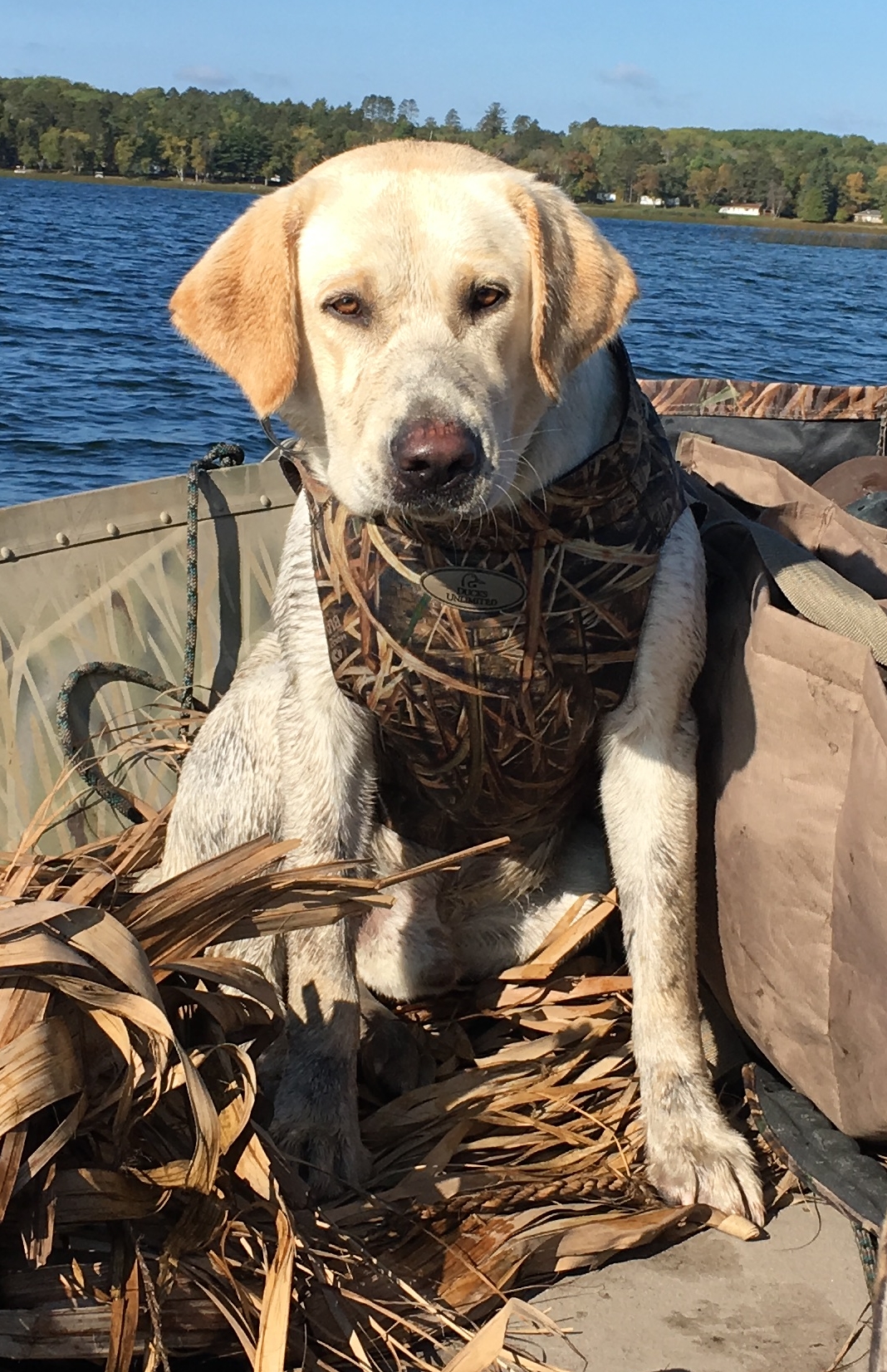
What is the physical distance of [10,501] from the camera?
9828 millimetres

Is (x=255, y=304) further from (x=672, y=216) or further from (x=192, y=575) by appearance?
(x=672, y=216)

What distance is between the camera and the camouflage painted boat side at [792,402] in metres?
4.82

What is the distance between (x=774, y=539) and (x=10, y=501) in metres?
7.88

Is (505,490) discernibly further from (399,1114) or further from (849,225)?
(849,225)

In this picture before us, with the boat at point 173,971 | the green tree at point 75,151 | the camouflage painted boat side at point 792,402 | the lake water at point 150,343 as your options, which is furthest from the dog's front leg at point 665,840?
the green tree at point 75,151

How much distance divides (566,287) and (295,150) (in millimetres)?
92659

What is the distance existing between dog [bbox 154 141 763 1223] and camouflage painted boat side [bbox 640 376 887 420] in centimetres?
181

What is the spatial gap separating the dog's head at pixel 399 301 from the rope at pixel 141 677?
4.13 feet

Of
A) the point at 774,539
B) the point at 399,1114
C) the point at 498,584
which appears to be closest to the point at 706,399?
the point at 774,539

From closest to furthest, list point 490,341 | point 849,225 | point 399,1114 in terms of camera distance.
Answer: point 490,341 → point 399,1114 → point 849,225

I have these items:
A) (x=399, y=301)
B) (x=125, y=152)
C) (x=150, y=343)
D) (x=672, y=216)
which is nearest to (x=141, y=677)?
(x=399, y=301)

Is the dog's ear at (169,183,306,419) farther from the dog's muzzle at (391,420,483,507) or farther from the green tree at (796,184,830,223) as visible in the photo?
the green tree at (796,184,830,223)

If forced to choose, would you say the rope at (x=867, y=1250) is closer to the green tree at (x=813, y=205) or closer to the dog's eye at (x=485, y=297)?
the dog's eye at (x=485, y=297)

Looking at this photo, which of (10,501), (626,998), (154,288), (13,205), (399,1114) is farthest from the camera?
(13,205)
